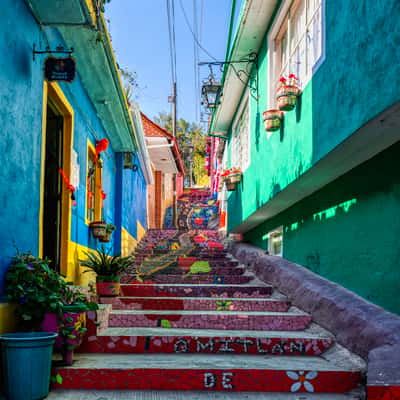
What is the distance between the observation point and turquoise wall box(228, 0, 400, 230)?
3.30 metres

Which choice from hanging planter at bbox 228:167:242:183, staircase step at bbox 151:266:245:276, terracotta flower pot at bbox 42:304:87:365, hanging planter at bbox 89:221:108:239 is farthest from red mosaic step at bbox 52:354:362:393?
hanging planter at bbox 228:167:242:183

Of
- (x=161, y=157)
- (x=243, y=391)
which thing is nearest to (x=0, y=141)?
(x=243, y=391)

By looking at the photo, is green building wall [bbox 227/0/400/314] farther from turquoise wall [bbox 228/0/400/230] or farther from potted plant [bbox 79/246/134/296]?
potted plant [bbox 79/246/134/296]

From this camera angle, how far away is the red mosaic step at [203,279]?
737cm

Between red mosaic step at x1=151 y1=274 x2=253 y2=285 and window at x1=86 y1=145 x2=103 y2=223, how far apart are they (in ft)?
4.49

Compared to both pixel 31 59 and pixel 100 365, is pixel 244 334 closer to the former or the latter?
pixel 100 365

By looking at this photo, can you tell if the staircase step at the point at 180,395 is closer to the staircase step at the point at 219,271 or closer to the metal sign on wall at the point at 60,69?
the metal sign on wall at the point at 60,69

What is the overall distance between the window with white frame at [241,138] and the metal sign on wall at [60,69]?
5.05 metres

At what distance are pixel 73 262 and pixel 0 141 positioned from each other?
8.27ft

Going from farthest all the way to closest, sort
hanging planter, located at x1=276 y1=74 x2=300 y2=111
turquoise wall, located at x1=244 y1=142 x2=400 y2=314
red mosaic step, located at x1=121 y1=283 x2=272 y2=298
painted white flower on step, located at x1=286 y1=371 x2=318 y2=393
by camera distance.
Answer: red mosaic step, located at x1=121 y1=283 x2=272 y2=298 < hanging planter, located at x1=276 y1=74 x2=300 y2=111 < turquoise wall, located at x1=244 y1=142 x2=400 y2=314 < painted white flower on step, located at x1=286 y1=371 x2=318 y2=393

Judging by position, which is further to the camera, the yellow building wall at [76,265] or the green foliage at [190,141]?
the green foliage at [190,141]

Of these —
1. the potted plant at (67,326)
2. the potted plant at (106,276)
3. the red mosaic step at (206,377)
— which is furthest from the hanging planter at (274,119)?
the potted plant at (67,326)

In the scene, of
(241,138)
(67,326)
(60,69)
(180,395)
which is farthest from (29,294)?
(241,138)

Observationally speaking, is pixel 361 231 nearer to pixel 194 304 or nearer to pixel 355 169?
pixel 355 169
